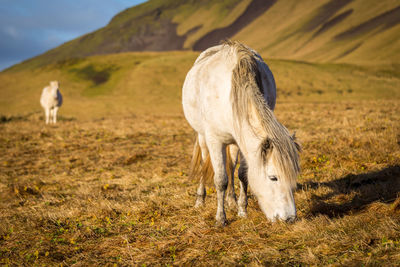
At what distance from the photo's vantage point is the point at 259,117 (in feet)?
12.0

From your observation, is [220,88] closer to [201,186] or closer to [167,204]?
[201,186]

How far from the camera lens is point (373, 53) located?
65312 millimetres

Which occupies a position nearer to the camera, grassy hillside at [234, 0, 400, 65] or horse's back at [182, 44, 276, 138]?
horse's back at [182, 44, 276, 138]

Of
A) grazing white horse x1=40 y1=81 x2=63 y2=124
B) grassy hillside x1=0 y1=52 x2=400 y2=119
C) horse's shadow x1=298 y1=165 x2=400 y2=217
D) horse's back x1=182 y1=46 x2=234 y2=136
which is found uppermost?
grassy hillside x1=0 y1=52 x2=400 y2=119

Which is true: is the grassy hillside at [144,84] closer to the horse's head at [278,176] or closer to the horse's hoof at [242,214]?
the horse's hoof at [242,214]

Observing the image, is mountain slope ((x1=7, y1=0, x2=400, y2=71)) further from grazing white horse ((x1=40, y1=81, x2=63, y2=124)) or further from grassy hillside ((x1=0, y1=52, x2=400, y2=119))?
grazing white horse ((x1=40, y1=81, x2=63, y2=124))

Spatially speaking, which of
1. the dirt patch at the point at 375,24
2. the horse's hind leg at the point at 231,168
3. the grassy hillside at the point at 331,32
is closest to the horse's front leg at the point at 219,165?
the horse's hind leg at the point at 231,168

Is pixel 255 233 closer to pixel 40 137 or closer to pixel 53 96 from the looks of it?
pixel 40 137

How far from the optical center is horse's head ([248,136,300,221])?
3498 millimetres

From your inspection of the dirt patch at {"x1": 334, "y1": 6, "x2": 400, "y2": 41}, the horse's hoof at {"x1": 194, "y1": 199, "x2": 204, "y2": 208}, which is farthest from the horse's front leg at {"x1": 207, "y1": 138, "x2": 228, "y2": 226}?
the dirt patch at {"x1": 334, "y1": 6, "x2": 400, "y2": 41}

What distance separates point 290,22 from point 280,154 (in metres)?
178

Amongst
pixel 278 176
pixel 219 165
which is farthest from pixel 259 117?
pixel 219 165

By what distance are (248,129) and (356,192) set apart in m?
2.65

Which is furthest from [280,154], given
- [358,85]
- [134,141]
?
[358,85]
